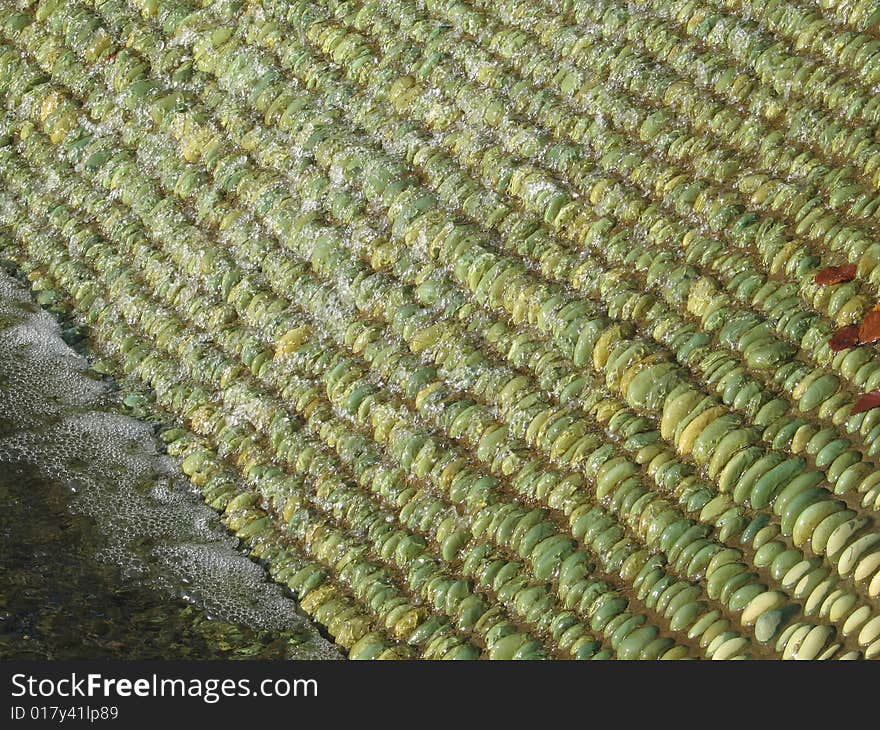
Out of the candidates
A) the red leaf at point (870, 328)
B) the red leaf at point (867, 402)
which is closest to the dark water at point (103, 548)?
the red leaf at point (867, 402)

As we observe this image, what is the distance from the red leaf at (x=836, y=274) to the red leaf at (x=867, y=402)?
33 cm

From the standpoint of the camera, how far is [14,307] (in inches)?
154

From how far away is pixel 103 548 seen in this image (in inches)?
123

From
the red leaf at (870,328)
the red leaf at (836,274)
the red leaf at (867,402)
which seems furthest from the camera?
the red leaf at (836,274)

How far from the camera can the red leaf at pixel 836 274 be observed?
279 centimetres

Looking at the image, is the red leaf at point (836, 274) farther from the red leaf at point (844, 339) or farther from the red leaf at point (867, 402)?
the red leaf at point (867, 402)

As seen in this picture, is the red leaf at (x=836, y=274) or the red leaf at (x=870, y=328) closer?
the red leaf at (x=870, y=328)

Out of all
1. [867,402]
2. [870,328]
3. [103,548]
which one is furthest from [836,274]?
[103,548]

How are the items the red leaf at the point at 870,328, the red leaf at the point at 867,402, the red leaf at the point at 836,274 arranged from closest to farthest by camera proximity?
the red leaf at the point at 867,402 < the red leaf at the point at 870,328 < the red leaf at the point at 836,274

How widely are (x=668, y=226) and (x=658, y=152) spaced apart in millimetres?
264

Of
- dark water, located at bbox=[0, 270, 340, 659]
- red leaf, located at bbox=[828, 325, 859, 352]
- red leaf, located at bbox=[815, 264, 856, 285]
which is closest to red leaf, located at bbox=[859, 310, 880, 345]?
red leaf, located at bbox=[828, 325, 859, 352]

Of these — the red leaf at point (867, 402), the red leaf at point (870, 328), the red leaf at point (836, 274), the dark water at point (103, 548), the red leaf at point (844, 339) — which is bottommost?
the dark water at point (103, 548)

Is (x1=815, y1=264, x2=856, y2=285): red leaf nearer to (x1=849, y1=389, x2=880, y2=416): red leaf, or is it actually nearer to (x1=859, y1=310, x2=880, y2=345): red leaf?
(x1=859, y1=310, x2=880, y2=345): red leaf

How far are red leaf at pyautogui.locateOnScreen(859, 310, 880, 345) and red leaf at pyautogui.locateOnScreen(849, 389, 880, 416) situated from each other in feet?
0.48
